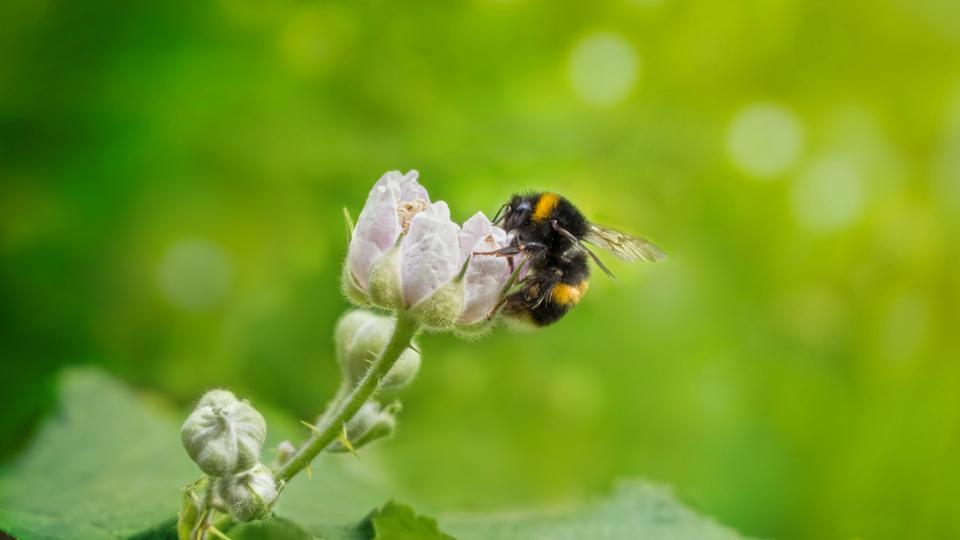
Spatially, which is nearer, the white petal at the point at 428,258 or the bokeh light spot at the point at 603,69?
the white petal at the point at 428,258

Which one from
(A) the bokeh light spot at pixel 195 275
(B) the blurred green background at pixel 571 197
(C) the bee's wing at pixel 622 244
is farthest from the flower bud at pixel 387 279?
(A) the bokeh light spot at pixel 195 275

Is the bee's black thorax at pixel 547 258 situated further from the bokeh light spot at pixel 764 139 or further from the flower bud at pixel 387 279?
the bokeh light spot at pixel 764 139

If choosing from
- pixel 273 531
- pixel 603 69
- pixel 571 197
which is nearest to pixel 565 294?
pixel 273 531

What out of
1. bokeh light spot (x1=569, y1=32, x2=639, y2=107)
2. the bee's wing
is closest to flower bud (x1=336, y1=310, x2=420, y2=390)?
the bee's wing

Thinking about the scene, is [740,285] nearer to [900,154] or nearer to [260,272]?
[900,154]

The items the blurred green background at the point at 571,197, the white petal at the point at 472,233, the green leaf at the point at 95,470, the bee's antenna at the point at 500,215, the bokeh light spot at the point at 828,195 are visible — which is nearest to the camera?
the white petal at the point at 472,233

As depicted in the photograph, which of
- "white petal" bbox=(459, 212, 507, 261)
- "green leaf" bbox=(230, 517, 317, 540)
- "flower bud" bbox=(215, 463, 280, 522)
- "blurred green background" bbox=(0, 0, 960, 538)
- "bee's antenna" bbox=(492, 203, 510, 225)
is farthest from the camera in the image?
"blurred green background" bbox=(0, 0, 960, 538)

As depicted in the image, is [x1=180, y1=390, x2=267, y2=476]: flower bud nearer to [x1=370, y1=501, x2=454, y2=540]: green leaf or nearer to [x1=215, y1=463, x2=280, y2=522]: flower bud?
[x1=215, y1=463, x2=280, y2=522]: flower bud
